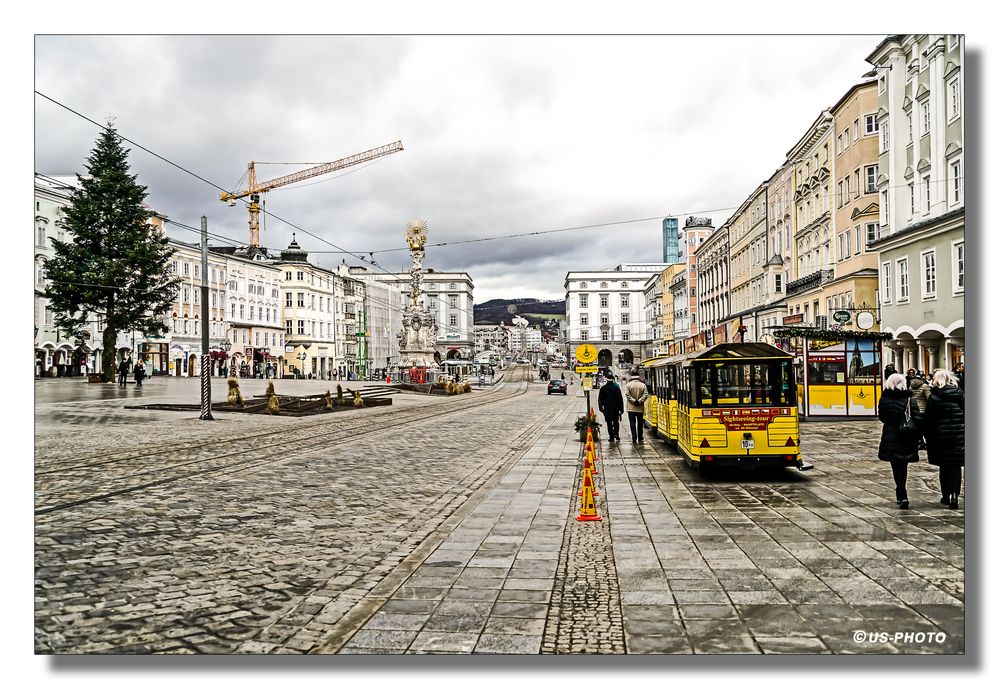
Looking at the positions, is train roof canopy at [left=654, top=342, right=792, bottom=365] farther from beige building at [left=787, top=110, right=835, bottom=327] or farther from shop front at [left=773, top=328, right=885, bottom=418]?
beige building at [left=787, top=110, right=835, bottom=327]

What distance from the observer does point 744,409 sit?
46.8ft

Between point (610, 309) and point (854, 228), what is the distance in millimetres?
101229

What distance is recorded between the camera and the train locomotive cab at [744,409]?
14.2 m

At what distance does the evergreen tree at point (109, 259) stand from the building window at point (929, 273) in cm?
1048

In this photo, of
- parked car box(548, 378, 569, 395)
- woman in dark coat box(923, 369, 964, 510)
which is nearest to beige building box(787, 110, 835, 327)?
parked car box(548, 378, 569, 395)

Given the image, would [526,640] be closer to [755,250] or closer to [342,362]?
[755,250]

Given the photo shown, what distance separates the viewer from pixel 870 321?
27.5 m

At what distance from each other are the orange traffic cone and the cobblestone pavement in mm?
277

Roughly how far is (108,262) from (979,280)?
353 inches

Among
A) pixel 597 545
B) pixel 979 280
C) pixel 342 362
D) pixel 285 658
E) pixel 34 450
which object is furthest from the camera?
pixel 342 362

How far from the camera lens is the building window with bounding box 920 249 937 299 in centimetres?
1149

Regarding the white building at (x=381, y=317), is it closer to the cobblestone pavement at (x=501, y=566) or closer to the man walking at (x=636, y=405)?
the man walking at (x=636, y=405)

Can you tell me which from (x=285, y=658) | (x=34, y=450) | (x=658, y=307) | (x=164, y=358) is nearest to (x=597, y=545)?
(x=285, y=658)

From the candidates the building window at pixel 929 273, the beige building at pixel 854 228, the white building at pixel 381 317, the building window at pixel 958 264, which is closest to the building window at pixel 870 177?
the beige building at pixel 854 228
